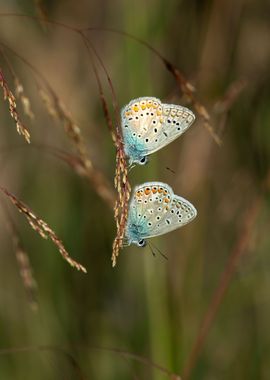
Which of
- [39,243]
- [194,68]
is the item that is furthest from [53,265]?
[194,68]

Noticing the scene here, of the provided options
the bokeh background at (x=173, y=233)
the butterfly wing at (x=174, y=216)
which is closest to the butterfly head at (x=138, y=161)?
the butterfly wing at (x=174, y=216)

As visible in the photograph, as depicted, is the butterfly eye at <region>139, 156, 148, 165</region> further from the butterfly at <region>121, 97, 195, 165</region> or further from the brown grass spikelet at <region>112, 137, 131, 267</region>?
the brown grass spikelet at <region>112, 137, 131, 267</region>

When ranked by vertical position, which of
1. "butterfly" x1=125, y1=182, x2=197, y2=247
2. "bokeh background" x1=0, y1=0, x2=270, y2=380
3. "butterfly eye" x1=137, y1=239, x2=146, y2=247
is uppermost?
"butterfly" x1=125, y1=182, x2=197, y2=247

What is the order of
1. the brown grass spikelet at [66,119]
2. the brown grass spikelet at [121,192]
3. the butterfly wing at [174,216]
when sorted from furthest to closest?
the brown grass spikelet at [66,119], the butterfly wing at [174,216], the brown grass spikelet at [121,192]

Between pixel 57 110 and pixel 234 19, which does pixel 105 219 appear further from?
pixel 57 110

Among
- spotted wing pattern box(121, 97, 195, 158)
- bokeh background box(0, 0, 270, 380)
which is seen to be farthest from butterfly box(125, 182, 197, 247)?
bokeh background box(0, 0, 270, 380)

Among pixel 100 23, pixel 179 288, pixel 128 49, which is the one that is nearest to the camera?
pixel 128 49

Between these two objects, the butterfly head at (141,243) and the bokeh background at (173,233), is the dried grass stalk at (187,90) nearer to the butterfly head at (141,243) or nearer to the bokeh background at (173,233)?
the butterfly head at (141,243)
